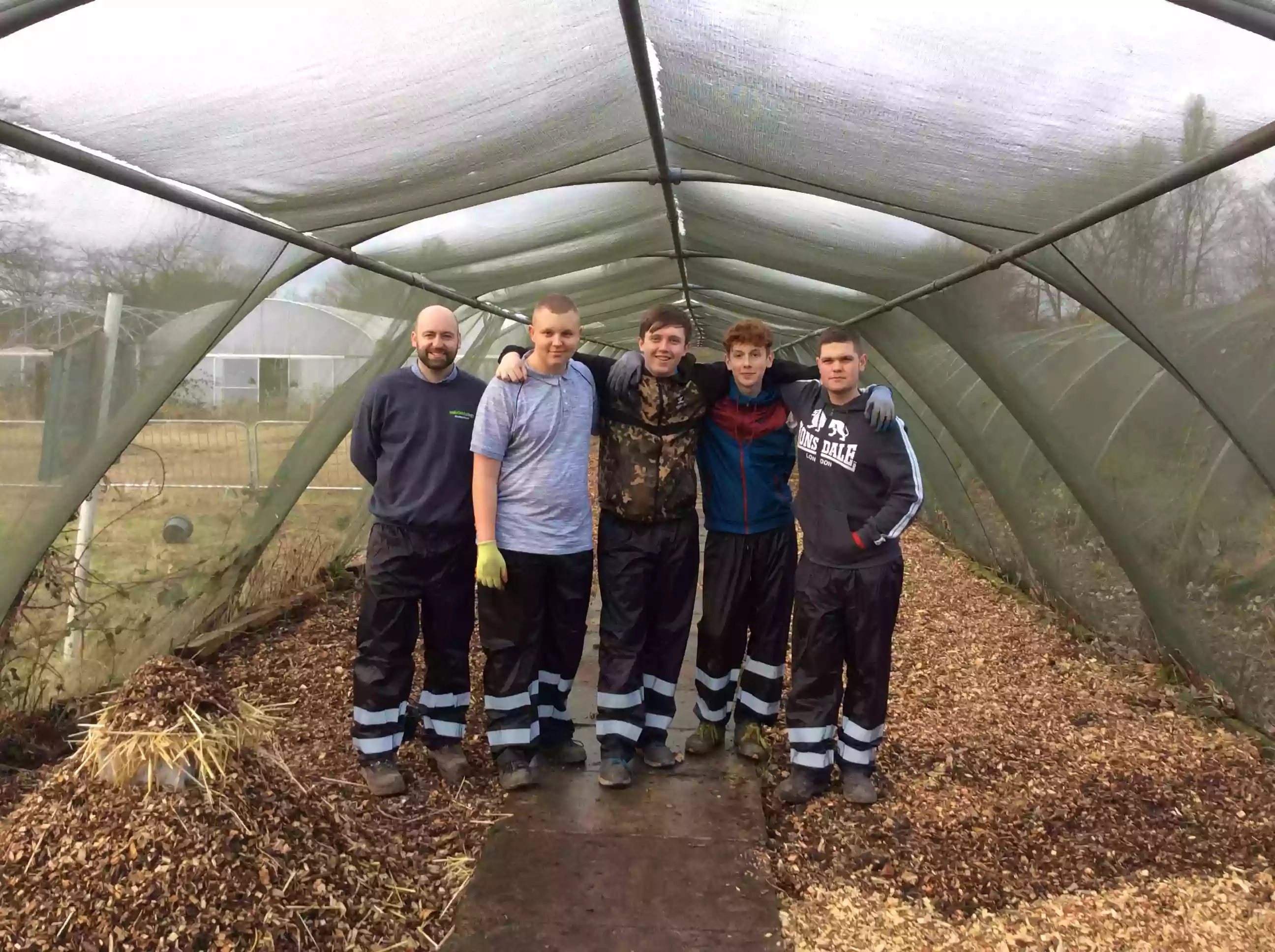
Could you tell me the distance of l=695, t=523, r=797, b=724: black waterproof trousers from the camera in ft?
11.0

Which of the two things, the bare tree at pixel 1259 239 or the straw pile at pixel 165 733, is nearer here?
the straw pile at pixel 165 733

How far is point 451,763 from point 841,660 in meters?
1.51

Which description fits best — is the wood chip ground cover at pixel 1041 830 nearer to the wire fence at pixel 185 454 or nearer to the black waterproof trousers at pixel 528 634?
the black waterproof trousers at pixel 528 634

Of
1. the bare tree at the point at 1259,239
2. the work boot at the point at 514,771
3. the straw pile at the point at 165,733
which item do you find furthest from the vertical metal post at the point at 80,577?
the bare tree at the point at 1259,239

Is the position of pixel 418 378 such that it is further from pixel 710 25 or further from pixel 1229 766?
pixel 1229 766

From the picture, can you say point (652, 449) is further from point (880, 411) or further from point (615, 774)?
point (615, 774)

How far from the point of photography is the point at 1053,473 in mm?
5328

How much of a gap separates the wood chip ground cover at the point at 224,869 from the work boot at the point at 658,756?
0.79 metres

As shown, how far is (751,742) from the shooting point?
3.51 meters

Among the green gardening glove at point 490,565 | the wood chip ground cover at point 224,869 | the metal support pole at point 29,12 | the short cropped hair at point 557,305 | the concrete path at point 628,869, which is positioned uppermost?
the metal support pole at point 29,12

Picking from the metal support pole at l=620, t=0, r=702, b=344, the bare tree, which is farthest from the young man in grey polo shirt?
the bare tree

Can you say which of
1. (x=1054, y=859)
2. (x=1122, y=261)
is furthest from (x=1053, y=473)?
(x=1054, y=859)

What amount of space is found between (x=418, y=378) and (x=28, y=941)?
1941 mm

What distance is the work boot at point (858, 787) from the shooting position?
3176 millimetres
